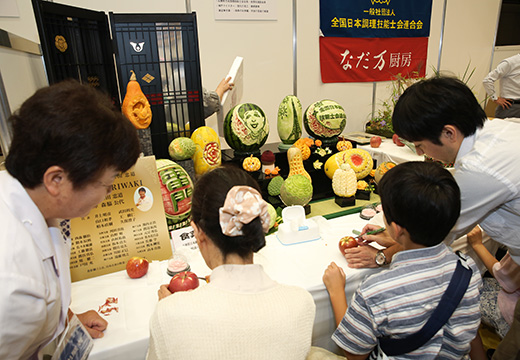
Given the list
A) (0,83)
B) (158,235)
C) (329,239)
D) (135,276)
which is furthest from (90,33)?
(329,239)

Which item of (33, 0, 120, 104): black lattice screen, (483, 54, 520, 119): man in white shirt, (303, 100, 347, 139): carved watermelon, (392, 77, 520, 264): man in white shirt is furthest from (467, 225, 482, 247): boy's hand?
(483, 54, 520, 119): man in white shirt

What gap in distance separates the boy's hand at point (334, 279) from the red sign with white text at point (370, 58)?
2.80 metres

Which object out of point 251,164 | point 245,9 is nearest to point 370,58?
point 245,9

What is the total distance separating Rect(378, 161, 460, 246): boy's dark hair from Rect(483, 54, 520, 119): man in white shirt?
3.74 m

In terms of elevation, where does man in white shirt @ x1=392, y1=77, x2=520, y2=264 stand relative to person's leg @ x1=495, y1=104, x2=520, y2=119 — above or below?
above

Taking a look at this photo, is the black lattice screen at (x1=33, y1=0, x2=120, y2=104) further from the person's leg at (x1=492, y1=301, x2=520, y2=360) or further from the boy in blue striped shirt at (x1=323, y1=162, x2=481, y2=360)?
the person's leg at (x1=492, y1=301, x2=520, y2=360)

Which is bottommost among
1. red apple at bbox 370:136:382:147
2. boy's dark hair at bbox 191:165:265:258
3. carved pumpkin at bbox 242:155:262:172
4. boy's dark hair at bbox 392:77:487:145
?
red apple at bbox 370:136:382:147

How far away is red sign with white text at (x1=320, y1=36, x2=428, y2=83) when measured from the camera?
3.60 metres

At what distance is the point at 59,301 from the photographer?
0.86 meters

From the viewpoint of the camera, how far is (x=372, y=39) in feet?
12.3

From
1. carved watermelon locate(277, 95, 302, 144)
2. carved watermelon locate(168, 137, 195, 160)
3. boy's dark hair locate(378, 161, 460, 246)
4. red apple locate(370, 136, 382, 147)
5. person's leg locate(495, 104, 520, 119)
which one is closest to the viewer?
boy's dark hair locate(378, 161, 460, 246)

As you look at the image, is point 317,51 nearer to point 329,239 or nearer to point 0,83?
point 329,239

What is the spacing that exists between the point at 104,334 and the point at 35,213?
474mm

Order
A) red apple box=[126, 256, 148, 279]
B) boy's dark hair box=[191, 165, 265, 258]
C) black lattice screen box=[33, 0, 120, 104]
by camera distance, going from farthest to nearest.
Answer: black lattice screen box=[33, 0, 120, 104], red apple box=[126, 256, 148, 279], boy's dark hair box=[191, 165, 265, 258]
